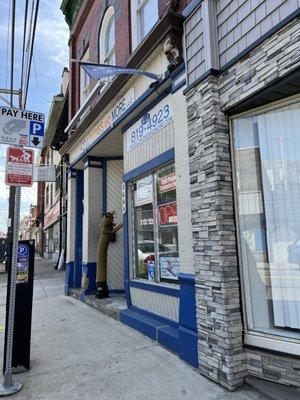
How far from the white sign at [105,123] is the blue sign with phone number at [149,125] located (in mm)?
460

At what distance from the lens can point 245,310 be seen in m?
4.30

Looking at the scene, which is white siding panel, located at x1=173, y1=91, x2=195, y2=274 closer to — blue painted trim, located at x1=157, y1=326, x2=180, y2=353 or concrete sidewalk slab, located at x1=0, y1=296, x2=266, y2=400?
blue painted trim, located at x1=157, y1=326, x2=180, y2=353

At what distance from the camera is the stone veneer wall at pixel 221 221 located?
3879 mm

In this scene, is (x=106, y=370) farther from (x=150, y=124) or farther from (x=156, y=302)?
(x=150, y=124)

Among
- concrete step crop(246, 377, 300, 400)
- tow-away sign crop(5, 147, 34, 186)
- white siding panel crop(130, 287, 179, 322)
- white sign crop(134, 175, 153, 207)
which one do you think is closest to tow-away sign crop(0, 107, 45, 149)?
tow-away sign crop(5, 147, 34, 186)

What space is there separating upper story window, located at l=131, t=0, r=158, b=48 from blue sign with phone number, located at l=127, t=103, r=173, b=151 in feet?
5.30

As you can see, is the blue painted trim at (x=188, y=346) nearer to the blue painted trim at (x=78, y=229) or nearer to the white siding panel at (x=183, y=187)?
the white siding panel at (x=183, y=187)

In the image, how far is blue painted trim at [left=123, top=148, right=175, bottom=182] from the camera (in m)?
6.09

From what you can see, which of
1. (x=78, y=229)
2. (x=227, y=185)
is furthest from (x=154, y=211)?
(x=78, y=229)

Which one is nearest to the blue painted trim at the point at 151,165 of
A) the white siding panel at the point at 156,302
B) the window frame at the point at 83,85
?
the white siding panel at the point at 156,302

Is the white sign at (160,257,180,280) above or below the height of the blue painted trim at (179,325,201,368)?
above

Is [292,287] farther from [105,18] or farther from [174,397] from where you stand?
[105,18]

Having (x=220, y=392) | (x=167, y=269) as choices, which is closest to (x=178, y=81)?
(x=167, y=269)

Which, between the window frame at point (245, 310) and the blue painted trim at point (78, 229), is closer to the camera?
the window frame at point (245, 310)
